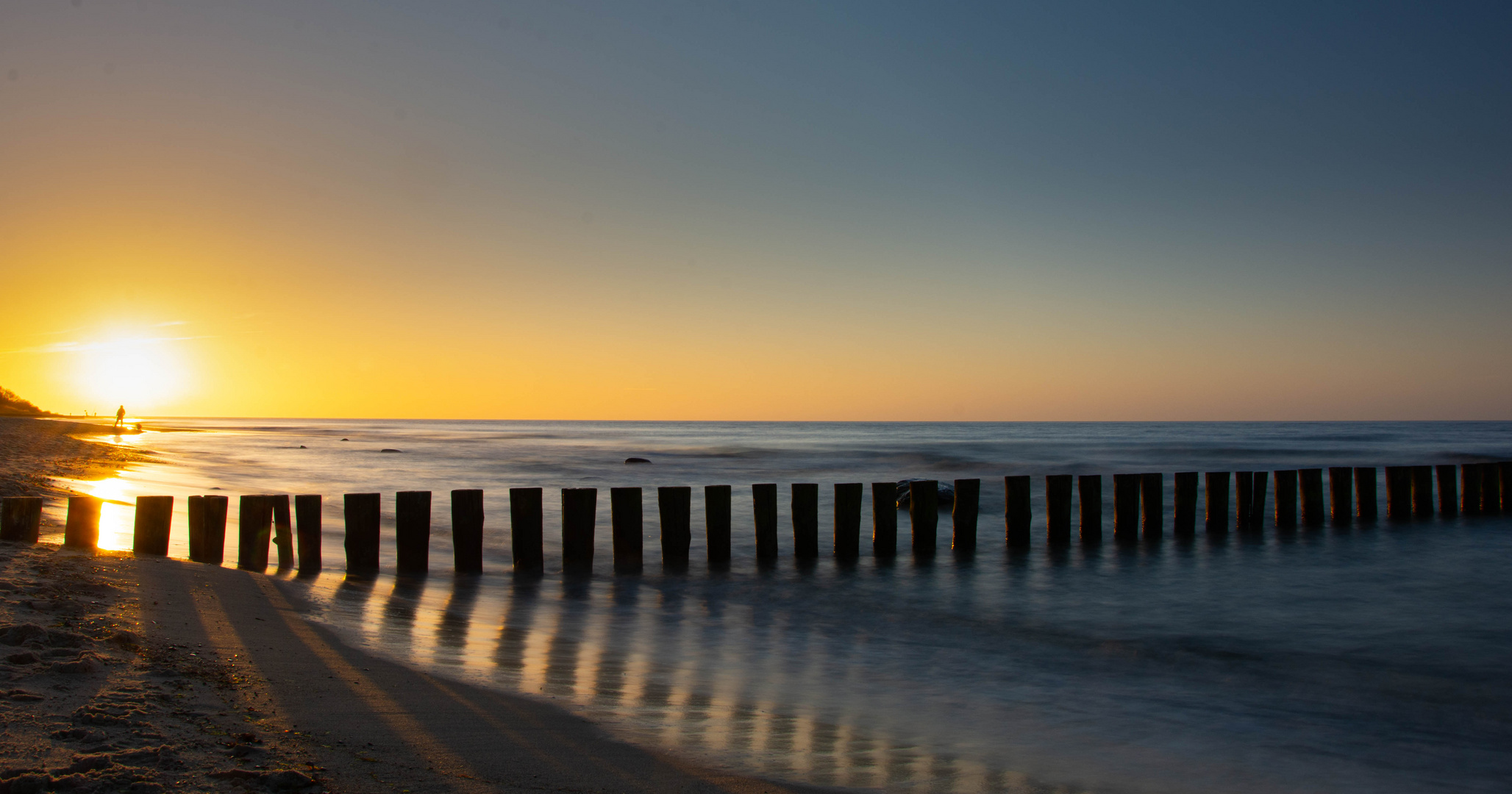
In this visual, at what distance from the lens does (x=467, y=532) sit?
30.4ft

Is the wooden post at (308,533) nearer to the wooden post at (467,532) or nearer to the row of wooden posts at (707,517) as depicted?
the row of wooden posts at (707,517)

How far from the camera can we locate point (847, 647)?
22.4ft

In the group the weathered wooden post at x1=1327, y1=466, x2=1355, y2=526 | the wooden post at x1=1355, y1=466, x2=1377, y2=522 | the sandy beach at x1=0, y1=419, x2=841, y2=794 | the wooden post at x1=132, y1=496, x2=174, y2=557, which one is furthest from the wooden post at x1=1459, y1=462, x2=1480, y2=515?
the wooden post at x1=132, y1=496, x2=174, y2=557

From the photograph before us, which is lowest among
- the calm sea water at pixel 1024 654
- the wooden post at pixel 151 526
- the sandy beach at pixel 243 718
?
the calm sea water at pixel 1024 654

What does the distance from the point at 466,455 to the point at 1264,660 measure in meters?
36.5

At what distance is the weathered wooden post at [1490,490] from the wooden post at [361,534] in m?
17.0

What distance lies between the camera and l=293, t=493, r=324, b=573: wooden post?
28.7 ft

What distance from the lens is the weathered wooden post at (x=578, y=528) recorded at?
970cm

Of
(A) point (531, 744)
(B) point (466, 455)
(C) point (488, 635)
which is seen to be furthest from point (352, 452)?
(A) point (531, 744)

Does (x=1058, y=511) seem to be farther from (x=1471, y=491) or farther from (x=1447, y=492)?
(x=1471, y=491)

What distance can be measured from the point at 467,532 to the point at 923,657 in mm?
4914

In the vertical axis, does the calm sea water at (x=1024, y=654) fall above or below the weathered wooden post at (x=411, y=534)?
below

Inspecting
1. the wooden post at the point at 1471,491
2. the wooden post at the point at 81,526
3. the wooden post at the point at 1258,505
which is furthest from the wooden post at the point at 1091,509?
the wooden post at the point at 81,526

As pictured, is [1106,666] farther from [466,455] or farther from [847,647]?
[466,455]
